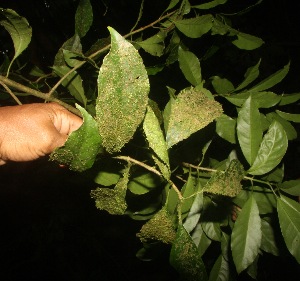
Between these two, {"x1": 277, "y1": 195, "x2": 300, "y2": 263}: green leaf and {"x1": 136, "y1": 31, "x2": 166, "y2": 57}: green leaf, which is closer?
{"x1": 277, "y1": 195, "x2": 300, "y2": 263}: green leaf

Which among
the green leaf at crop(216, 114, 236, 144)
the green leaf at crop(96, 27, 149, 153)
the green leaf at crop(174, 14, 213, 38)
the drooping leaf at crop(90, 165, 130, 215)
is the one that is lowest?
the green leaf at crop(216, 114, 236, 144)

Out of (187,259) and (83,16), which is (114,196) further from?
(83,16)

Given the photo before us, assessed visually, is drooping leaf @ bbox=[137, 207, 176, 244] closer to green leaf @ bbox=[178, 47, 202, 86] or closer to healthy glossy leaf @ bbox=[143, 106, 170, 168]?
healthy glossy leaf @ bbox=[143, 106, 170, 168]

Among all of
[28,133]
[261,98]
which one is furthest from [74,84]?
[261,98]

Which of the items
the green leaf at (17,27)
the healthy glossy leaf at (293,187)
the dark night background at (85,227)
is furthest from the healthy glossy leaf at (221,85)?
the dark night background at (85,227)

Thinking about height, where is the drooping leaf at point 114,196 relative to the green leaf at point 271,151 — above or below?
above

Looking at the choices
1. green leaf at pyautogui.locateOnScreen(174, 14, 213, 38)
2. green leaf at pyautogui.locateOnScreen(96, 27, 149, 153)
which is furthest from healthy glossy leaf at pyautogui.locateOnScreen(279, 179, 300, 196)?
green leaf at pyautogui.locateOnScreen(96, 27, 149, 153)

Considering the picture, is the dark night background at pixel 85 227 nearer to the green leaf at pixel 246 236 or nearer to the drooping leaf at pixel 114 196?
the green leaf at pixel 246 236
